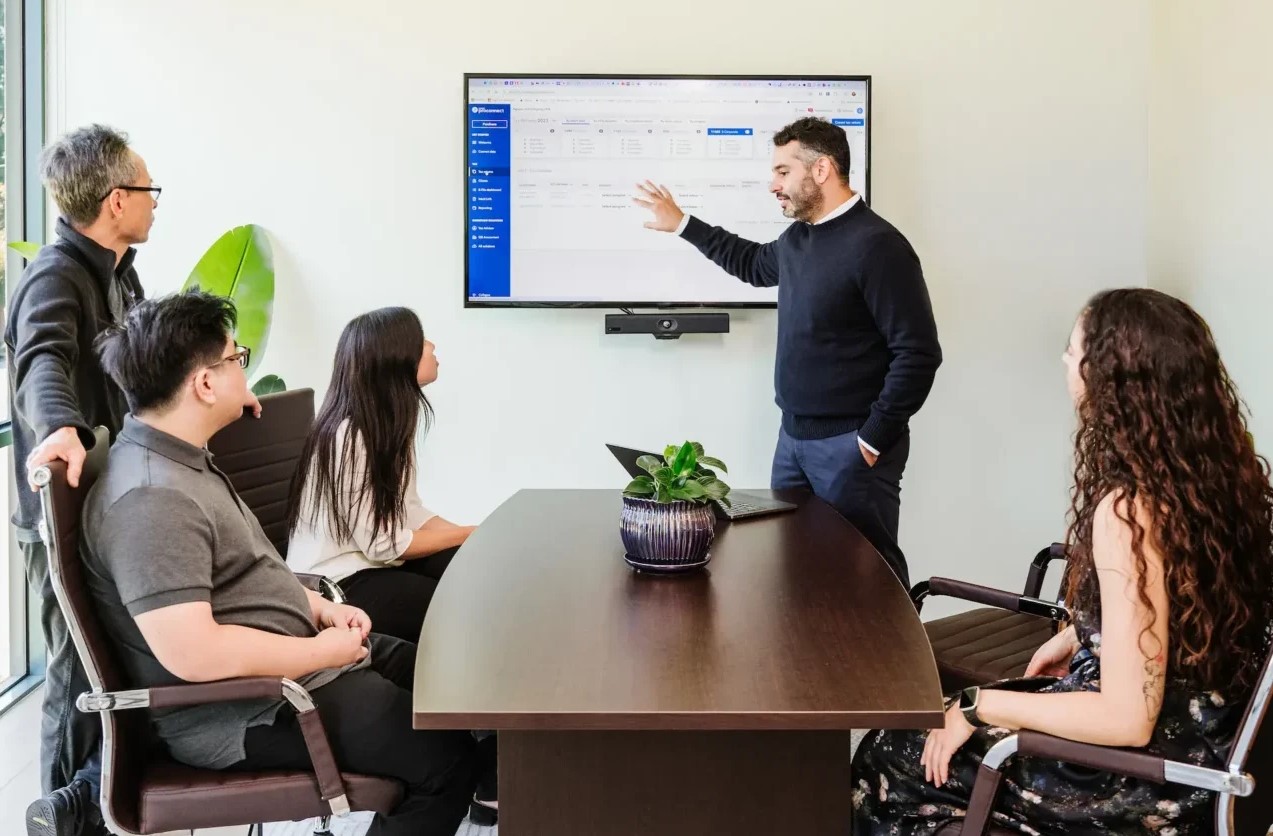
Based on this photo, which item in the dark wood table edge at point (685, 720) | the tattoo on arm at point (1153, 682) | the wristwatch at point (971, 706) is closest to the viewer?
the dark wood table edge at point (685, 720)

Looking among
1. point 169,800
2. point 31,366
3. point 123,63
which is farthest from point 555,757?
point 123,63

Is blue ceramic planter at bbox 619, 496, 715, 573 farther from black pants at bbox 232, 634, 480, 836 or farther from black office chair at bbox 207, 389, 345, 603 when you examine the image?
black office chair at bbox 207, 389, 345, 603

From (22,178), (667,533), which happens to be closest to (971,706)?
(667,533)

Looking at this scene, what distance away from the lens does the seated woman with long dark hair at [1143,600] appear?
5.34ft

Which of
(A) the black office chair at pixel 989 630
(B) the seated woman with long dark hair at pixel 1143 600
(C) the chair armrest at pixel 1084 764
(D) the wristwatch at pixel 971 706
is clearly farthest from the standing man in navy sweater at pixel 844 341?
(C) the chair armrest at pixel 1084 764

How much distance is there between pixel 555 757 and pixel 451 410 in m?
2.36

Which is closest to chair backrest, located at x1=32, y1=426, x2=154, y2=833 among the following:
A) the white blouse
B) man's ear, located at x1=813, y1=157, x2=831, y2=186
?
the white blouse

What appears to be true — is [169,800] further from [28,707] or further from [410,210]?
[410,210]

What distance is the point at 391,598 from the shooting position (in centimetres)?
257

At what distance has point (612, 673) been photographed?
5.41 ft

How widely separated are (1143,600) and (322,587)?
1.52 m

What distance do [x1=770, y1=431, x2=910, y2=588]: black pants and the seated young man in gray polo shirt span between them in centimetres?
149

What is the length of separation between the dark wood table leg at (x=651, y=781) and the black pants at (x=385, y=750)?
0.83ft

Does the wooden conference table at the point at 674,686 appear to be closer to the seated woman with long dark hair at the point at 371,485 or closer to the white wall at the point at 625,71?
the seated woman with long dark hair at the point at 371,485
